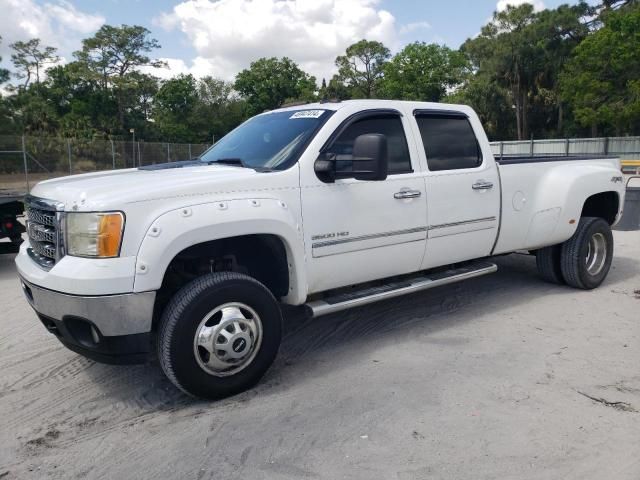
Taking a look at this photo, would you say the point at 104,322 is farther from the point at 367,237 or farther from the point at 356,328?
the point at 356,328

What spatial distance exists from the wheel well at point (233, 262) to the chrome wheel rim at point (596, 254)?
4.01 m

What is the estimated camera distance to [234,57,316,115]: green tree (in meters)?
75.5

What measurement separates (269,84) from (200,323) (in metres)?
76.3

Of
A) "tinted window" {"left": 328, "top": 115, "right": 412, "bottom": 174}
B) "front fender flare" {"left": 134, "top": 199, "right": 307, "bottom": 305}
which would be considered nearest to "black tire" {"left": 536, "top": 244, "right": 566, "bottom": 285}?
"tinted window" {"left": 328, "top": 115, "right": 412, "bottom": 174}

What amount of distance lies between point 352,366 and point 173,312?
149 centimetres

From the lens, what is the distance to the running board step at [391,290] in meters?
4.04

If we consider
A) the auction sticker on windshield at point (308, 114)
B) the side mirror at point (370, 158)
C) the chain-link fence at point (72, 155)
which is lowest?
the side mirror at point (370, 158)

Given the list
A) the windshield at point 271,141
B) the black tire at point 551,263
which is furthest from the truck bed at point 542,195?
the windshield at point 271,141

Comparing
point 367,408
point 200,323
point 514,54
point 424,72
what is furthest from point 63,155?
point 424,72

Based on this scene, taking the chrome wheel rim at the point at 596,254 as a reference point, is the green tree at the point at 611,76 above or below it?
above

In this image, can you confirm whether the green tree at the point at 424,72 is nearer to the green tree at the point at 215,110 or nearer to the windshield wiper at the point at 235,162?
the green tree at the point at 215,110

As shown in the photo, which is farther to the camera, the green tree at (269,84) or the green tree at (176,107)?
the green tree at (269,84)

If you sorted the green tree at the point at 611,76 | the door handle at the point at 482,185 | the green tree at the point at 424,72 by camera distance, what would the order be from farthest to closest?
1. the green tree at the point at 424,72
2. the green tree at the point at 611,76
3. the door handle at the point at 482,185

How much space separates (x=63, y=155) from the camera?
20641 millimetres
